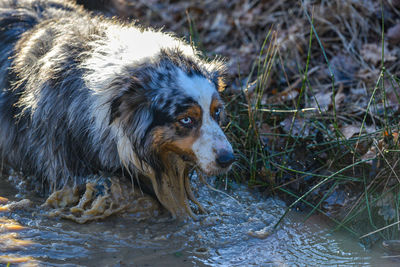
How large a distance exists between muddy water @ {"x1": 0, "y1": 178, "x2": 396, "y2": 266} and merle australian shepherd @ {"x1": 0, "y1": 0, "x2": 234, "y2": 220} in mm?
307

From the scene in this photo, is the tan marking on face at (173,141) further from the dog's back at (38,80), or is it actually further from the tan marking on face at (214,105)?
the dog's back at (38,80)

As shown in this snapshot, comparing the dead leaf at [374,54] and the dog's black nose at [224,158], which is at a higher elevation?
the dead leaf at [374,54]

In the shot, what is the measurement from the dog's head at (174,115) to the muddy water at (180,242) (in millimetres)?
470

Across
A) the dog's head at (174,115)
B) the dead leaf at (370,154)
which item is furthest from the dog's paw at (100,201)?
the dead leaf at (370,154)

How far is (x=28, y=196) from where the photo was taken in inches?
159

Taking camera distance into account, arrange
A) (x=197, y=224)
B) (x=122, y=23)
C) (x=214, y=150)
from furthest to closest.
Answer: (x=122, y=23) → (x=197, y=224) → (x=214, y=150)

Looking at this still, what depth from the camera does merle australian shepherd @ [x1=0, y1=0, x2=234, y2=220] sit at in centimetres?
340

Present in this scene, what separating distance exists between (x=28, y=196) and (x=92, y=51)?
1220 mm

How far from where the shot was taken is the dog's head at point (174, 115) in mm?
3363

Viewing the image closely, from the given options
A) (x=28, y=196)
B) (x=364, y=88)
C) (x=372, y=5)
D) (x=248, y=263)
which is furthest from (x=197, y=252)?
(x=372, y=5)

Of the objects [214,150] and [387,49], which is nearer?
[214,150]

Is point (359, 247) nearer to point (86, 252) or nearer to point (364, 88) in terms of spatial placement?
point (86, 252)

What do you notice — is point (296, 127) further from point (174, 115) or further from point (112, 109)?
point (112, 109)

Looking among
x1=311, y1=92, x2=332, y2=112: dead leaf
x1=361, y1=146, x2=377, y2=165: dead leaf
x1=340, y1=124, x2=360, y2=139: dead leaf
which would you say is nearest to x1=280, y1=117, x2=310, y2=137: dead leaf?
x1=340, y1=124, x2=360, y2=139: dead leaf
